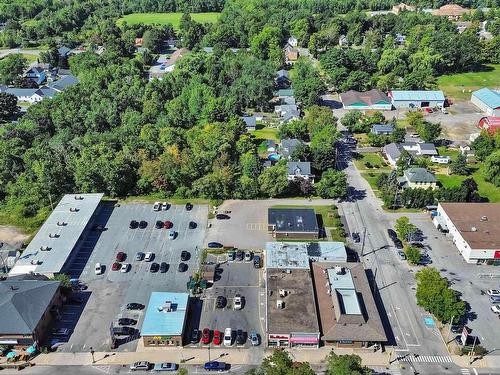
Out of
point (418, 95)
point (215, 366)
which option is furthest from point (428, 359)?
point (418, 95)

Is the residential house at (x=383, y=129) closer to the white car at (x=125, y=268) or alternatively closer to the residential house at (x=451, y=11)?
the white car at (x=125, y=268)

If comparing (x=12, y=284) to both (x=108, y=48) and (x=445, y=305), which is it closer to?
(x=445, y=305)

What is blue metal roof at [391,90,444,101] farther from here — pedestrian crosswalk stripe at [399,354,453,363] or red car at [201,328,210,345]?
red car at [201,328,210,345]

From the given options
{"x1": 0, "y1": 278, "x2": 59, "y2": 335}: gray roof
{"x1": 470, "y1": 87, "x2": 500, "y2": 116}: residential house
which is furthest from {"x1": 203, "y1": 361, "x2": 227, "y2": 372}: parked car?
{"x1": 470, "y1": 87, "x2": 500, "y2": 116}: residential house

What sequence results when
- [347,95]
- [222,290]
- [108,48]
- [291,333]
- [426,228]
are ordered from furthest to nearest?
[108,48], [347,95], [426,228], [222,290], [291,333]

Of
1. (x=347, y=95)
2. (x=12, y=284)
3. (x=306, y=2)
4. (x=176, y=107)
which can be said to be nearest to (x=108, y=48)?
(x=176, y=107)

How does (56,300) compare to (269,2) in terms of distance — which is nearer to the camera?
(56,300)
